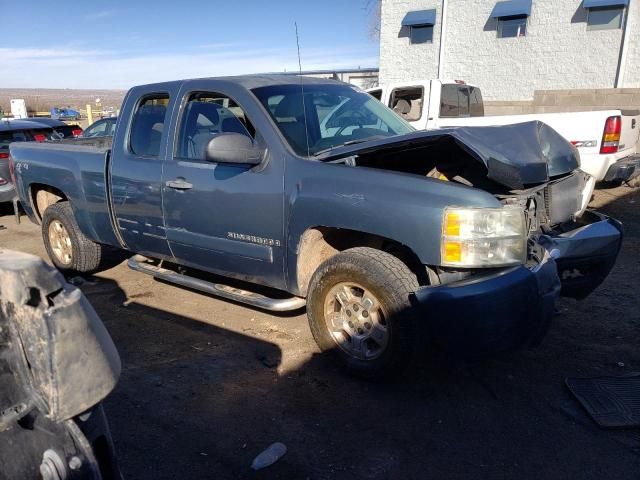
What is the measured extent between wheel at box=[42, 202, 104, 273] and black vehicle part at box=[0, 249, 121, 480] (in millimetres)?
4271

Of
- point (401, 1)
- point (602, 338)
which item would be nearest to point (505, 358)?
point (602, 338)

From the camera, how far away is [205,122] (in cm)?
413

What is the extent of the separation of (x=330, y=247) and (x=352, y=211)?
0.65 metres

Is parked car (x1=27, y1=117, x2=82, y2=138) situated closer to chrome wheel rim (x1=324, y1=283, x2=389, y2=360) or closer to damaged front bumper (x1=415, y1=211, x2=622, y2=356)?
chrome wheel rim (x1=324, y1=283, x2=389, y2=360)

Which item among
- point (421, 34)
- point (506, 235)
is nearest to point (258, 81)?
point (506, 235)

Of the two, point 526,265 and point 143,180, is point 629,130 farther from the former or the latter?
point 143,180

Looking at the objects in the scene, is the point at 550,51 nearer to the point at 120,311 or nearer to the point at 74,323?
the point at 120,311

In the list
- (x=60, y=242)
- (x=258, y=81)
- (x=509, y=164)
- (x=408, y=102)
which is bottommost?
(x=60, y=242)

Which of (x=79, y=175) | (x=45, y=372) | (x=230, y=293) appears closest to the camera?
(x=45, y=372)

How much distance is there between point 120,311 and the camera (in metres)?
4.74

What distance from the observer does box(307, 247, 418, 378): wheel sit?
3.05 meters

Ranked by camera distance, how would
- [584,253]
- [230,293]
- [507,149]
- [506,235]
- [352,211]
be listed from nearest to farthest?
[506,235] < [352,211] < [507,149] < [584,253] < [230,293]

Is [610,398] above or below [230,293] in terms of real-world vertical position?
below

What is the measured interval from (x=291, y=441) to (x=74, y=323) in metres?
1.80
